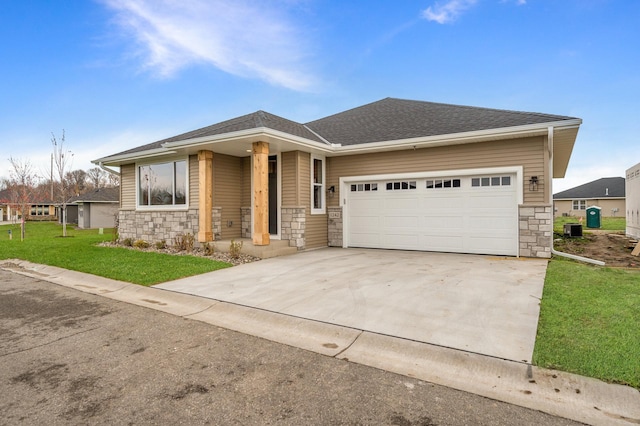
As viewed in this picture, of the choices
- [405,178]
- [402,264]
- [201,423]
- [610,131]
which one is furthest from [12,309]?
[610,131]

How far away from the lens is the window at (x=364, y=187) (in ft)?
35.7

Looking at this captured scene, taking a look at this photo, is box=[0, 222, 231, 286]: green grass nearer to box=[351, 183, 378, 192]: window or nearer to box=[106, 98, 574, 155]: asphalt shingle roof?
box=[106, 98, 574, 155]: asphalt shingle roof

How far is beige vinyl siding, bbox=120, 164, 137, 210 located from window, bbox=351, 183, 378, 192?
842cm

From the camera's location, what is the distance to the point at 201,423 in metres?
2.22

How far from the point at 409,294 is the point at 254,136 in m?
5.64

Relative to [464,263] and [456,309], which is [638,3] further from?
[456,309]

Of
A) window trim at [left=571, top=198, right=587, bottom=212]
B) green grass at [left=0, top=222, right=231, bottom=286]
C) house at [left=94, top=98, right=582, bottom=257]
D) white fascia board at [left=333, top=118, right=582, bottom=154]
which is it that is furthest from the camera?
window trim at [left=571, top=198, right=587, bottom=212]

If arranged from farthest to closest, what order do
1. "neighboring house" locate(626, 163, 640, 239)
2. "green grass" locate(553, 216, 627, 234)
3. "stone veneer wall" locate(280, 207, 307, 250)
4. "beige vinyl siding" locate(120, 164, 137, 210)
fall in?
"green grass" locate(553, 216, 627, 234) → "beige vinyl siding" locate(120, 164, 137, 210) → "neighboring house" locate(626, 163, 640, 239) → "stone veneer wall" locate(280, 207, 307, 250)

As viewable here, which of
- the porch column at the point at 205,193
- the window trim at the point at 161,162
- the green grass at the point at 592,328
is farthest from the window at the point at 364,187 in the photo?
the green grass at the point at 592,328

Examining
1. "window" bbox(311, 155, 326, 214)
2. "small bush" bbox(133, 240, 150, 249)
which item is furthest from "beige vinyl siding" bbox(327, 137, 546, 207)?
"small bush" bbox(133, 240, 150, 249)

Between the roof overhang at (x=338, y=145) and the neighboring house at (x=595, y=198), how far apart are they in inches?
1163

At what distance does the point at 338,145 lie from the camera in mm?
10680

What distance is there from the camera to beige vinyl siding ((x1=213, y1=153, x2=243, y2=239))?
10672 millimetres

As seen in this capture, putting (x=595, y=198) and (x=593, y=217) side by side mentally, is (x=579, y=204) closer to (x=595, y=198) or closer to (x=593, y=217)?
(x=595, y=198)
